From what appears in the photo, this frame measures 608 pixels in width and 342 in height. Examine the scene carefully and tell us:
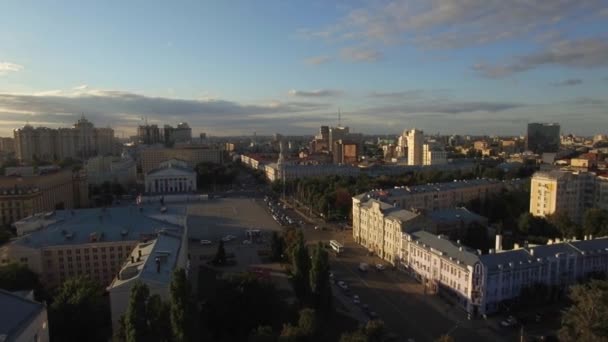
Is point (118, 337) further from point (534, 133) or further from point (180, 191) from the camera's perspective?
point (534, 133)

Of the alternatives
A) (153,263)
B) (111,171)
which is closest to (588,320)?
(153,263)

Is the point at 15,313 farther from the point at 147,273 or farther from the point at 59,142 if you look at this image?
the point at 59,142

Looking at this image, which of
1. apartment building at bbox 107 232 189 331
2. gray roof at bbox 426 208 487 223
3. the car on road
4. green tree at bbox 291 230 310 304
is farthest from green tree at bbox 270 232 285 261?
the car on road

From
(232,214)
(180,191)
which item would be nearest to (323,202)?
(232,214)

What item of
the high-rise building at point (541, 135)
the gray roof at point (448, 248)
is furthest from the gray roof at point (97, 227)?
the high-rise building at point (541, 135)

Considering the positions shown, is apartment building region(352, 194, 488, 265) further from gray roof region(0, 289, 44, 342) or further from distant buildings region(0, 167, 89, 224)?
distant buildings region(0, 167, 89, 224)

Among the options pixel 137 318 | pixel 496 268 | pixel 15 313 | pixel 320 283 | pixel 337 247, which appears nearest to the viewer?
pixel 15 313

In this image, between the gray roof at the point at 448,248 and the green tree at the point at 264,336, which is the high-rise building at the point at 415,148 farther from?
the green tree at the point at 264,336
